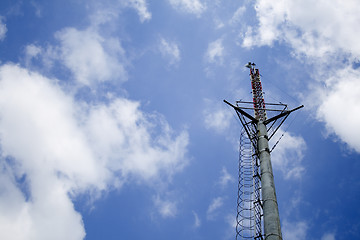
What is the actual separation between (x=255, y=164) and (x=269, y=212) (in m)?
7.09

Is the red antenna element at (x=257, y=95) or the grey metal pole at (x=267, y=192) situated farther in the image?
the red antenna element at (x=257, y=95)

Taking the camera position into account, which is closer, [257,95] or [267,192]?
[267,192]

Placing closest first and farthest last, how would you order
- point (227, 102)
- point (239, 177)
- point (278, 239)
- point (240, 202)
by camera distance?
point (278, 239) < point (240, 202) < point (239, 177) < point (227, 102)

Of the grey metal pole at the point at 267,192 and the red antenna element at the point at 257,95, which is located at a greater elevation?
the red antenna element at the point at 257,95

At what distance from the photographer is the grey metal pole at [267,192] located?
23141 millimetres

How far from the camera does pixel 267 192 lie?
2591cm

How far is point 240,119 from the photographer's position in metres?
33.5

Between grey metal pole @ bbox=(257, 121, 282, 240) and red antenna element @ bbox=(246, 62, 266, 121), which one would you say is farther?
red antenna element @ bbox=(246, 62, 266, 121)

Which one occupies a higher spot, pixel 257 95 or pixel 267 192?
pixel 257 95

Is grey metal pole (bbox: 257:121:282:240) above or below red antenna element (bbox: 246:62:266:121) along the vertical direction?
below

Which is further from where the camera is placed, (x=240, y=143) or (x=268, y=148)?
(x=240, y=143)

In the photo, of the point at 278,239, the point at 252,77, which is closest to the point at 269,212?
the point at 278,239

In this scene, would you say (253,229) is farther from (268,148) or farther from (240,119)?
(240,119)

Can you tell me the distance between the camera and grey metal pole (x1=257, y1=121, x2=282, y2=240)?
2314cm
